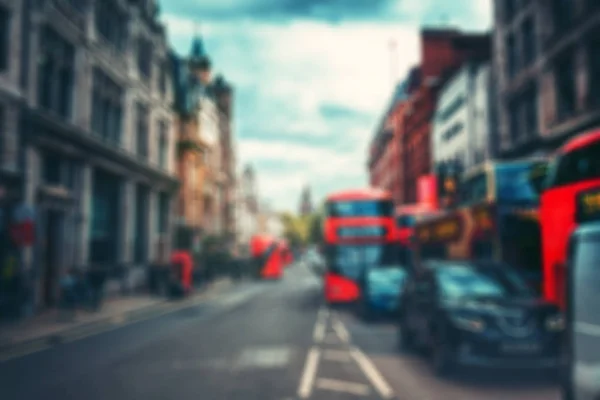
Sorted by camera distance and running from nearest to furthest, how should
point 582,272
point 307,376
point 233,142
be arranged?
point 582,272, point 307,376, point 233,142

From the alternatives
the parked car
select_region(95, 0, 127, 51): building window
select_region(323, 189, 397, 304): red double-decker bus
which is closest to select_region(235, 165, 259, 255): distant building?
select_region(95, 0, 127, 51): building window

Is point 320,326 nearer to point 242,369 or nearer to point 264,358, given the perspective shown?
point 264,358

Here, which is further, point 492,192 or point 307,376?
point 492,192

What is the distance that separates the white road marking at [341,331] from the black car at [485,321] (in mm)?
3043

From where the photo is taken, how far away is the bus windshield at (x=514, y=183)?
1462cm

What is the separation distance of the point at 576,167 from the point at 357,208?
1194cm

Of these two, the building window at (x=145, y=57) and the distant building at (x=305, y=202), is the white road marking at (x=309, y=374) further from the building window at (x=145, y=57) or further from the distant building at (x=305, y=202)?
the distant building at (x=305, y=202)

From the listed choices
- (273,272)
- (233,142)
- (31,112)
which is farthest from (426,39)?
(31,112)

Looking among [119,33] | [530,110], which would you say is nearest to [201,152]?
[119,33]

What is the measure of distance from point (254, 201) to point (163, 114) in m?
88.8

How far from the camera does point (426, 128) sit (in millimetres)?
51031

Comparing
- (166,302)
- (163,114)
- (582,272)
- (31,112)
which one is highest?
(163,114)

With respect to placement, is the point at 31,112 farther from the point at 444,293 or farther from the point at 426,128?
the point at 426,128

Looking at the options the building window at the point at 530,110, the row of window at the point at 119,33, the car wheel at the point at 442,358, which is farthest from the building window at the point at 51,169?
the building window at the point at 530,110
